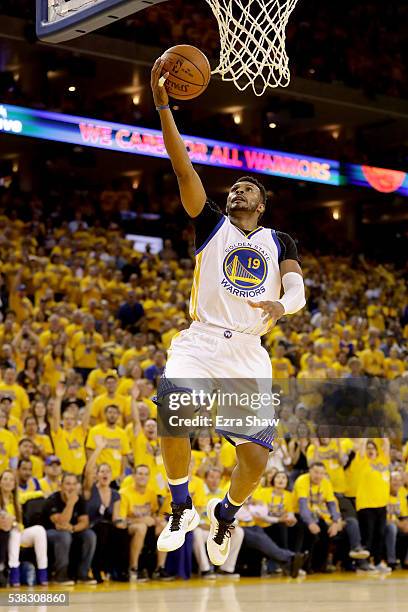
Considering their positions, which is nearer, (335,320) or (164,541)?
(164,541)

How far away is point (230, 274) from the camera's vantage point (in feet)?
19.9

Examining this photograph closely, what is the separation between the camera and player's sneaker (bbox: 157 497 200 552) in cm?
591

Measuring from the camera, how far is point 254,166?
21.7 m

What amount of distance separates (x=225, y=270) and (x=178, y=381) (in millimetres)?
712

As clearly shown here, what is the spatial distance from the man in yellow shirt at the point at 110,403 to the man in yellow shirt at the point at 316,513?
2.20 m

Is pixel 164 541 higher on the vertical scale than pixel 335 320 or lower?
lower

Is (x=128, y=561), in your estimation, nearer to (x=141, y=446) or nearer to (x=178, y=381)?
(x=141, y=446)

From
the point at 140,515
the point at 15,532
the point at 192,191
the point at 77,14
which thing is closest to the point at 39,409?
the point at 140,515

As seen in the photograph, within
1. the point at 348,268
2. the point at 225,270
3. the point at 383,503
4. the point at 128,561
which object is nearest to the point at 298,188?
the point at 348,268

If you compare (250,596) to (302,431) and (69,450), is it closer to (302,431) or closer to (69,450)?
(69,450)

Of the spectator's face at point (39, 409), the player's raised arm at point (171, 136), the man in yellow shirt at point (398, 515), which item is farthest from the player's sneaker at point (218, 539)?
the man in yellow shirt at point (398, 515)

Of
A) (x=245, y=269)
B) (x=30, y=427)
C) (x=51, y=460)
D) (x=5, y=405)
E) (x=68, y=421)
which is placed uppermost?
(x=245, y=269)

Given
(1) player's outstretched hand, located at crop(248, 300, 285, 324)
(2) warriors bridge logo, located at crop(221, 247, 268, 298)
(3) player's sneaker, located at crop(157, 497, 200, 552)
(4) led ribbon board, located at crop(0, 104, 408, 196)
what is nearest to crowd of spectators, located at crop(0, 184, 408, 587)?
(4) led ribbon board, located at crop(0, 104, 408, 196)

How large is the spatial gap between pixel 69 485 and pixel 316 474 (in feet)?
10.2
